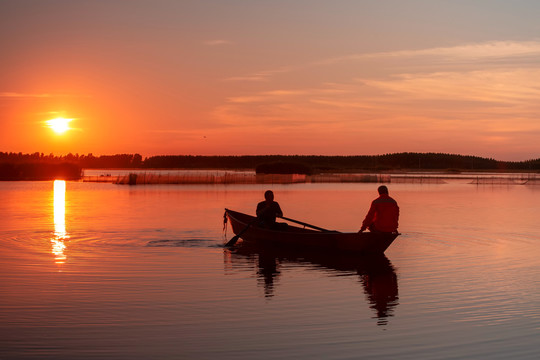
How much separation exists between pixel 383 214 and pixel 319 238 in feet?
7.97

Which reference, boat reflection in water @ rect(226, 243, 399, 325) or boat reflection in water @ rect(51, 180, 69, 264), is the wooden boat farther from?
boat reflection in water @ rect(51, 180, 69, 264)

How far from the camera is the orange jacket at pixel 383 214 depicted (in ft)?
57.6

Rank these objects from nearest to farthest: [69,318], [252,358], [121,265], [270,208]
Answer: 1. [252,358]
2. [69,318]
3. [121,265]
4. [270,208]

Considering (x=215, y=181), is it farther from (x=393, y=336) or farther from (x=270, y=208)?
(x=393, y=336)

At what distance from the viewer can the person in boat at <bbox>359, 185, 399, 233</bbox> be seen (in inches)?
691

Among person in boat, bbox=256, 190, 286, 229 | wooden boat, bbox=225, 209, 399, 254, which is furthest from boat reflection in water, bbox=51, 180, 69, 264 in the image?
person in boat, bbox=256, 190, 286, 229

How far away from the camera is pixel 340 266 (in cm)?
1725

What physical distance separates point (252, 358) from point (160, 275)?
7.26m

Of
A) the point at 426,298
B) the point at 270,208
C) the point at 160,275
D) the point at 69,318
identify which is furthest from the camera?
the point at 270,208

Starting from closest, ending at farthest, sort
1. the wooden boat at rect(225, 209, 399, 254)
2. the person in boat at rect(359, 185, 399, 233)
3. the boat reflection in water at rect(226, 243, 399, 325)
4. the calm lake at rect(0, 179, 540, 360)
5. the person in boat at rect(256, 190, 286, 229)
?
the calm lake at rect(0, 179, 540, 360), the boat reflection in water at rect(226, 243, 399, 325), the person in boat at rect(359, 185, 399, 233), the wooden boat at rect(225, 209, 399, 254), the person in boat at rect(256, 190, 286, 229)

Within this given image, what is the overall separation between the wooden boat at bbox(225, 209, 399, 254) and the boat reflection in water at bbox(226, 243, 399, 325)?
232 mm

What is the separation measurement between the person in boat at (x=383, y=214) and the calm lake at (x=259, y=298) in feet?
3.24

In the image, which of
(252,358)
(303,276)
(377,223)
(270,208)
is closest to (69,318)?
(252,358)

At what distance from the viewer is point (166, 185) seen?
2864 inches
